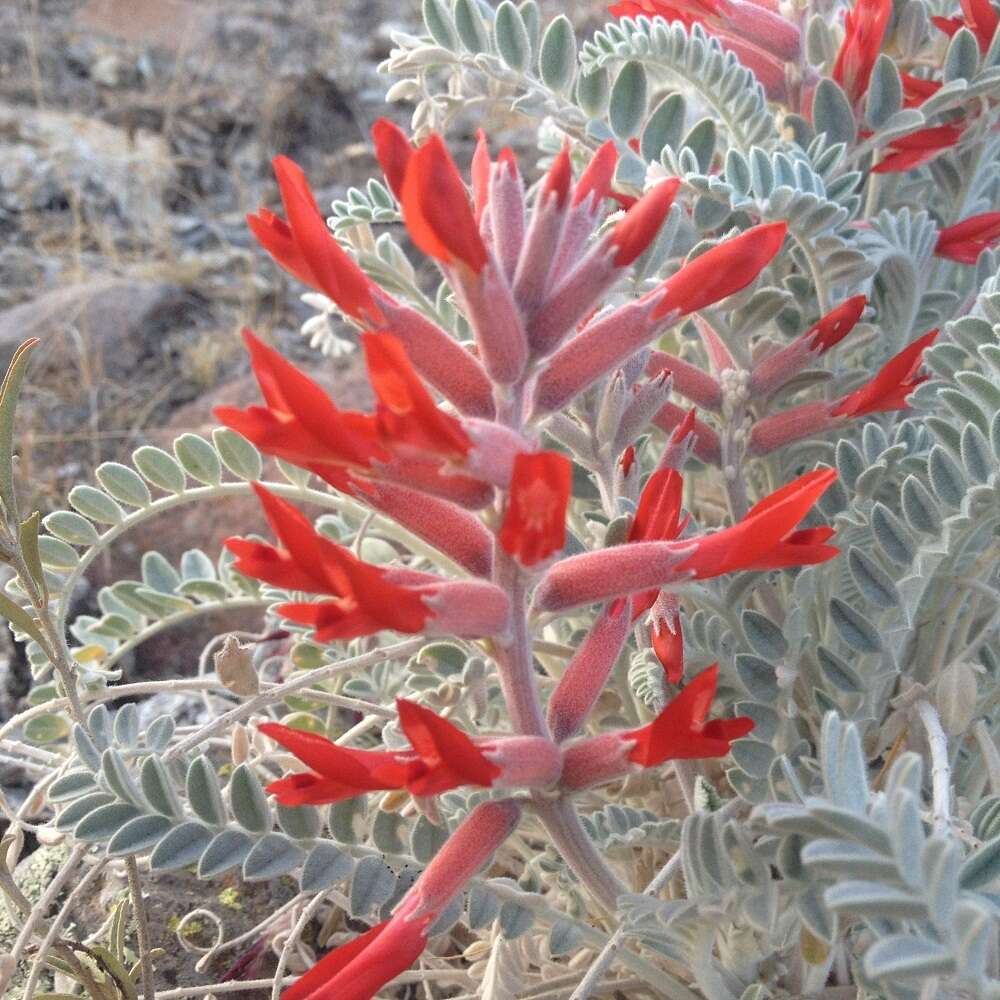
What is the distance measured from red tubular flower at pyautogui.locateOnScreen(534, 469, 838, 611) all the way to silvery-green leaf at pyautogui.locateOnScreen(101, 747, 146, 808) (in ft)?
1.20

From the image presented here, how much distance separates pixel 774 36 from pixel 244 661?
947mm

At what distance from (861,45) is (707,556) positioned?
81 centimetres

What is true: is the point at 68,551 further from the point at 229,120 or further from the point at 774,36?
the point at 229,120

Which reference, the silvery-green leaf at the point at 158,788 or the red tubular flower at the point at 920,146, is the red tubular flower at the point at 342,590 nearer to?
the silvery-green leaf at the point at 158,788

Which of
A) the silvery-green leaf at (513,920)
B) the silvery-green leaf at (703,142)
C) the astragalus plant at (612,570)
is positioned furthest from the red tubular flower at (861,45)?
the silvery-green leaf at (513,920)

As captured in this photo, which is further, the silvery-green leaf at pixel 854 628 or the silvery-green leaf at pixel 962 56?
the silvery-green leaf at pixel 962 56

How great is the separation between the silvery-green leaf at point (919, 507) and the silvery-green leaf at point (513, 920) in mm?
484

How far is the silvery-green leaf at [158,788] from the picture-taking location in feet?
3.01

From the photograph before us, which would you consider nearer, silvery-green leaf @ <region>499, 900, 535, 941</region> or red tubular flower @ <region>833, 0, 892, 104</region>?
silvery-green leaf @ <region>499, 900, 535, 941</region>

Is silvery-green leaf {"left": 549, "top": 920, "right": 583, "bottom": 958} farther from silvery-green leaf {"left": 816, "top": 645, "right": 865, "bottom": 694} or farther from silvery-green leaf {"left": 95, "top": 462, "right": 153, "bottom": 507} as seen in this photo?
silvery-green leaf {"left": 95, "top": 462, "right": 153, "bottom": 507}

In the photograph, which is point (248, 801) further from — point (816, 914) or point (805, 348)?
point (805, 348)

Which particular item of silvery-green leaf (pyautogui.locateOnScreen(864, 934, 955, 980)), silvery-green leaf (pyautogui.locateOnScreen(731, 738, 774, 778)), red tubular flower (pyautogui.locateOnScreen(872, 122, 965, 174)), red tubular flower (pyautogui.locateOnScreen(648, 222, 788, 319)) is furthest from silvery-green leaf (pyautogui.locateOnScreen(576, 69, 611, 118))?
silvery-green leaf (pyautogui.locateOnScreen(864, 934, 955, 980))

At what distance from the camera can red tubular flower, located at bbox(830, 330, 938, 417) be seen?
1.12m

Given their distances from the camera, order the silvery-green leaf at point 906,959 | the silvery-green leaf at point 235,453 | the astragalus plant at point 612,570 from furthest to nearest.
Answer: the silvery-green leaf at point 235,453 → the astragalus plant at point 612,570 → the silvery-green leaf at point 906,959
